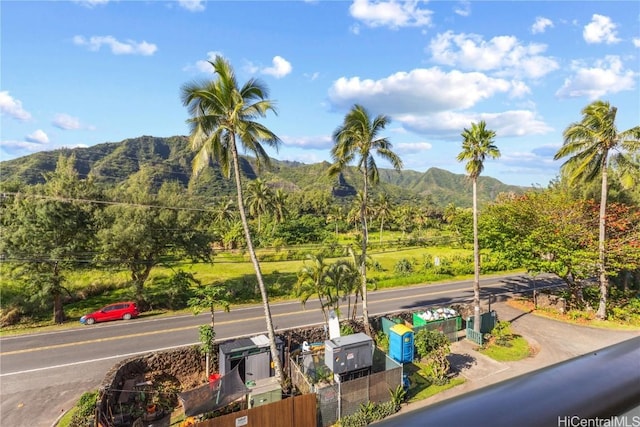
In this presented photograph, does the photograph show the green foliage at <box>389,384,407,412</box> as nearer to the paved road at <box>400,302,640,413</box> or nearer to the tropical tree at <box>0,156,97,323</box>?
the paved road at <box>400,302,640,413</box>

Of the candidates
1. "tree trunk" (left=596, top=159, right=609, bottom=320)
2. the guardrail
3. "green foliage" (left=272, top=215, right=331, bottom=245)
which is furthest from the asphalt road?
"green foliage" (left=272, top=215, right=331, bottom=245)

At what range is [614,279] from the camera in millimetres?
31672

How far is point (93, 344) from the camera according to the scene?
21.6m

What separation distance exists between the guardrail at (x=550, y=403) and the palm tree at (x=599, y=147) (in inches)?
1110

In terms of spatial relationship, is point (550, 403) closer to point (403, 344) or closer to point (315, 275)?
point (403, 344)

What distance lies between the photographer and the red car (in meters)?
25.2

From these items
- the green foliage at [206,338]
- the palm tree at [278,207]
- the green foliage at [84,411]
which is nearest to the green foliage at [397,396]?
the green foliage at [206,338]

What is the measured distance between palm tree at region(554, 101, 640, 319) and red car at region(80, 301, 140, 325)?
3299cm

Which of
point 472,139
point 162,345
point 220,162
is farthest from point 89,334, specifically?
point 472,139

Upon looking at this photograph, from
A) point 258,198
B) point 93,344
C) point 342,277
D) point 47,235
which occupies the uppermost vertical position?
A: point 258,198

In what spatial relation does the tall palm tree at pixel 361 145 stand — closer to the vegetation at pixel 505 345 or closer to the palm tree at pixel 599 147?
the vegetation at pixel 505 345

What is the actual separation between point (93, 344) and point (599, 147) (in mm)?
34533

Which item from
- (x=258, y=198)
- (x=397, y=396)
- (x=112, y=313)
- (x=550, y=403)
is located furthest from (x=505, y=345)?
(x=258, y=198)

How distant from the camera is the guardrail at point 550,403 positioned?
91 cm
